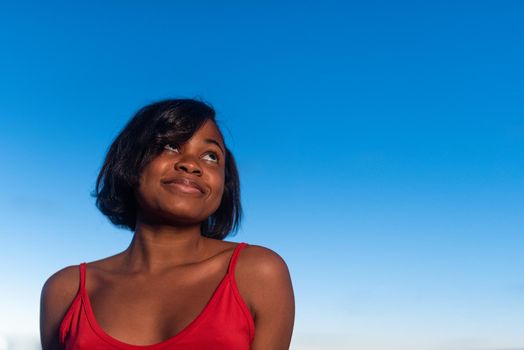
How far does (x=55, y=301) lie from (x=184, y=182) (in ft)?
4.41

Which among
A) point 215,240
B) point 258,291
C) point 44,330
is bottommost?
point 44,330

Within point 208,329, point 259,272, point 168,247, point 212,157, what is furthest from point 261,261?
point 212,157

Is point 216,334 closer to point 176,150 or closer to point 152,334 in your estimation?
point 152,334

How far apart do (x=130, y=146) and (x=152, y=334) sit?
1329mm

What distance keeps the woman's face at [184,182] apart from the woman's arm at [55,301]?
0.74 meters

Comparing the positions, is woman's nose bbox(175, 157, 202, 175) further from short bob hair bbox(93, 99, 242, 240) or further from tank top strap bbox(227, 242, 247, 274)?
tank top strap bbox(227, 242, 247, 274)

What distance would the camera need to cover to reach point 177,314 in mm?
4141

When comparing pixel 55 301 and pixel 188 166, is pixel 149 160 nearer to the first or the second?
pixel 188 166

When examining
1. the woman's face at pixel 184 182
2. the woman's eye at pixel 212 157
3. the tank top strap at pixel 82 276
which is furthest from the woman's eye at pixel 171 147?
the tank top strap at pixel 82 276

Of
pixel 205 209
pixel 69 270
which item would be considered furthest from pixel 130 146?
A: pixel 69 270

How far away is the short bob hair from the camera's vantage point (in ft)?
14.8

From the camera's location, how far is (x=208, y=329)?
3.96 m

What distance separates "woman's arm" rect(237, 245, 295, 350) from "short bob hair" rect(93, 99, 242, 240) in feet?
2.57

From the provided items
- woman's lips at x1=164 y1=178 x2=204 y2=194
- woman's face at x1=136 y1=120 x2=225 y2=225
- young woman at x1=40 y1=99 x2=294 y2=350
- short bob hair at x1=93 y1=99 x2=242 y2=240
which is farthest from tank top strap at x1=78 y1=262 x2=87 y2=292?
woman's lips at x1=164 y1=178 x2=204 y2=194
